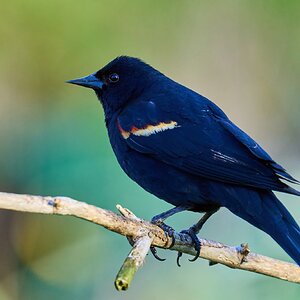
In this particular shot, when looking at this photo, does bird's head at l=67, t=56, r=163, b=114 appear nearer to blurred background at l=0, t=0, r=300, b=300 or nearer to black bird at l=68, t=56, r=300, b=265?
black bird at l=68, t=56, r=300, b=265

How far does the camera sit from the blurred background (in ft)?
13.6

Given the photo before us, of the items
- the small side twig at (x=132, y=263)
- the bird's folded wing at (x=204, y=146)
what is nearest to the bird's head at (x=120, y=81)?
the bird's folded wing at (x=204, y=146)

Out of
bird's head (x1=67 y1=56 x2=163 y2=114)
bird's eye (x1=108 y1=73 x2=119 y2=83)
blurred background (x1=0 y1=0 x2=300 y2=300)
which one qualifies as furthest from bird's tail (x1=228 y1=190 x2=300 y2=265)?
bird's eye (x1=108 y1=73 x2=119 y2=83)

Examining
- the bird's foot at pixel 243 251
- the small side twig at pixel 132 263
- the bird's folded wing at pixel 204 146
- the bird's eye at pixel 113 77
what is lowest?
the small side twig at pixel 132 263

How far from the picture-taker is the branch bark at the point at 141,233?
7.70 ft

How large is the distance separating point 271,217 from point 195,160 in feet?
1.38

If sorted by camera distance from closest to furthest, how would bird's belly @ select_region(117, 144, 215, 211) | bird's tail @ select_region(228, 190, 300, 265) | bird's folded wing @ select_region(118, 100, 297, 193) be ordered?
bird's tail @ select_region(228, 190, 300, 265), bird's folded wing @ select_region(118, 100, 297, 193), bird's belly @ select_region(117, 144, 215, 211)

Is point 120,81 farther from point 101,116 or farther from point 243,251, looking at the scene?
point 243,251

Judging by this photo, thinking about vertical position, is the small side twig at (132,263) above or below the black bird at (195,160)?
below

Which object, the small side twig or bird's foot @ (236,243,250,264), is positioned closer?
the small side twig

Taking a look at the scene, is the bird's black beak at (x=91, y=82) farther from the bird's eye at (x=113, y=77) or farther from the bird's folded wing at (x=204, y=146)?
the bird's folded wing at (x=204, y=146)

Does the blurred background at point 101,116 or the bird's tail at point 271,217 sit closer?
the bird's tail at point 271,217

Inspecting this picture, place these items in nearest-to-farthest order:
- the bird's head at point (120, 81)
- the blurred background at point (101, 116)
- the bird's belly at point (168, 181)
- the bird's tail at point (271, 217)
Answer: the bird's tail at point (271, 217), the bird's belly at point (168, 181), the bird's head at point (120, 81), the blurred background at point (101, 116)

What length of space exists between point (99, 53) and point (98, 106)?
1.88ft
